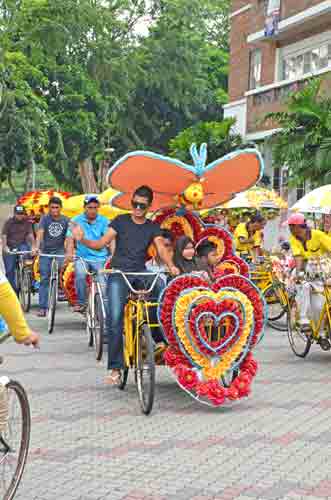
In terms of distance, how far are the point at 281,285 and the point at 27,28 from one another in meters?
23.4

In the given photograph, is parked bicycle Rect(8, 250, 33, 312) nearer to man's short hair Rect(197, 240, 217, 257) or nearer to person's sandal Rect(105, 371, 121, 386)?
man's short hair Rect(197, 240, 217, 257)

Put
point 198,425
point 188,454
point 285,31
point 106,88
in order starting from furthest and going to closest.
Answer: point 106,88
point 285,31
point 198,425
point 188,454

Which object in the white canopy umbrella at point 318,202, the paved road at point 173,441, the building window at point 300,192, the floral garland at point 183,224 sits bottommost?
the paved road at point 173,441

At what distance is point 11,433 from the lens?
4.73 m

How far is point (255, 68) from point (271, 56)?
1.30m

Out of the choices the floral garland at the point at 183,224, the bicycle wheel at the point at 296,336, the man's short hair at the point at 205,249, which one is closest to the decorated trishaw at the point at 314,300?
the bicycle wheel at the point at 296,336

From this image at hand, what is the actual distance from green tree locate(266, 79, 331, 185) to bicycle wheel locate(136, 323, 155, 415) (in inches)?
442

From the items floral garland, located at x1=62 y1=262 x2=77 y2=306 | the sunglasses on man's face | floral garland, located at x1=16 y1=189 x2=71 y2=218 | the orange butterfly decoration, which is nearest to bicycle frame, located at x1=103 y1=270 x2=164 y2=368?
the sunglasses on man's face

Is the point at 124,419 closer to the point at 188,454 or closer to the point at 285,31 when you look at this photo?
the point at 188,454

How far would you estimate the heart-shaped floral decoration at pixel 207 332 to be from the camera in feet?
25.2

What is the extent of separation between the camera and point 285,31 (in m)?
27.2

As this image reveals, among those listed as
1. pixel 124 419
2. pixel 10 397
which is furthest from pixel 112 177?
pixel 10 397

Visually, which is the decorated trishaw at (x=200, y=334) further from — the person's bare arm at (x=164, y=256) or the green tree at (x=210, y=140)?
the green tree at (x=210, y=140)

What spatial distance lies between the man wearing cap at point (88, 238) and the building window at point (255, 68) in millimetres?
18827
